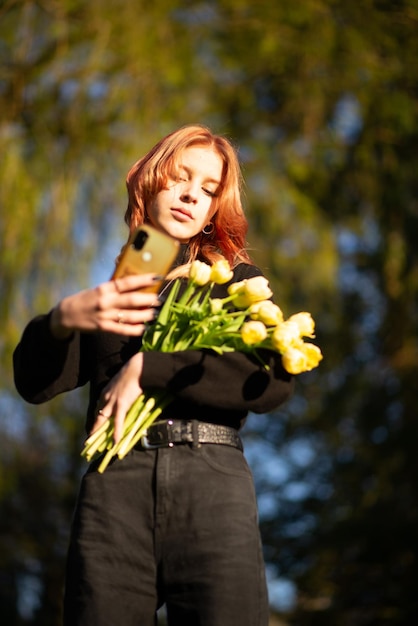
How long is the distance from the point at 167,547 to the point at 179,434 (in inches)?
7.6

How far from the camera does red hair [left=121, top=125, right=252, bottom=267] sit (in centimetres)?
211

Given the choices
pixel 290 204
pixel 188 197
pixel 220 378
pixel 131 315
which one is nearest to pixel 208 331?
pixel 220 378

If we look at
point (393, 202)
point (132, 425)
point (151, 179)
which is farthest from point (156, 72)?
point (132, 425)

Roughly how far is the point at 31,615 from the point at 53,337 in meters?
8.54

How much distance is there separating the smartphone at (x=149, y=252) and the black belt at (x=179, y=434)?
0.90 feet

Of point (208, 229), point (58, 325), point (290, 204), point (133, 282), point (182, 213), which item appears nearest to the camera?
point (133, 282)

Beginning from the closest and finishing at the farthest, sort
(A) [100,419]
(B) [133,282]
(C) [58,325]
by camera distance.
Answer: (B) [133,282] < (C) [58,325] < (A) [100,419]

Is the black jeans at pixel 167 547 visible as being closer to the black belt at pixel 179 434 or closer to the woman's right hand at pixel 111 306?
the black belt at pixel 179 434

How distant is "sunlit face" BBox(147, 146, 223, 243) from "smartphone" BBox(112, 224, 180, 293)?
1.05ft

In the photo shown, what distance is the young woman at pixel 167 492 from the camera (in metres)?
1.81

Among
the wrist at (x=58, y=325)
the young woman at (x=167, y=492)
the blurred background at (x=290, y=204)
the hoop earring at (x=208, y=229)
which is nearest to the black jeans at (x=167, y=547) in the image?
the young woman at (x=167, y=492)

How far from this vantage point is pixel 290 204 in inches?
271

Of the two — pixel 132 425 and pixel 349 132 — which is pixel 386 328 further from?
pixel 132 425

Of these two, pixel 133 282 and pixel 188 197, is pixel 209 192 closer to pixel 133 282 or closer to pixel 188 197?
pixel 188 197
